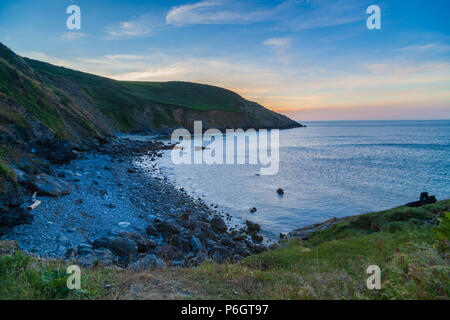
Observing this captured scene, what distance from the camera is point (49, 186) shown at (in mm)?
15023

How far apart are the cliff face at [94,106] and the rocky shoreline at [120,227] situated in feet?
22.2

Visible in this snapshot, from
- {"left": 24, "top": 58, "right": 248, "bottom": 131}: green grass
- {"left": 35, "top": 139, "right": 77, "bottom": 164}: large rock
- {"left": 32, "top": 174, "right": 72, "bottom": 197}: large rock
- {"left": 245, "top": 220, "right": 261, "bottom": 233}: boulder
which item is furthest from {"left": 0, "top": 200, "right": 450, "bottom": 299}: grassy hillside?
{"left": 24, "top": 58, "right": 248, "bottom": 131}: green grass

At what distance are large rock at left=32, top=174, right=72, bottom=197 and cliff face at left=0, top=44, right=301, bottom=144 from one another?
5.37 m

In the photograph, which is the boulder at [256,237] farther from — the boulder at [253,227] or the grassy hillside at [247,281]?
the grassy hillside at [247,281]

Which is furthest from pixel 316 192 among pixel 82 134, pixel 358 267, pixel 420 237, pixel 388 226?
pixel 82 134

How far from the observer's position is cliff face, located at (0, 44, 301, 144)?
2434 centimetres

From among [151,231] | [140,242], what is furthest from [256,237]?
[140,242]

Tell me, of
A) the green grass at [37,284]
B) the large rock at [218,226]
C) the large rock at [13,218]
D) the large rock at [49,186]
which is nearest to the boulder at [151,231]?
the large rock at [218,226]

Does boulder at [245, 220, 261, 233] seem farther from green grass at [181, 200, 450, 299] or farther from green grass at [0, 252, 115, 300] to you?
green grass at [0, 252, 115, 300]

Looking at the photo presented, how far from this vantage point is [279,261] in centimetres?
763

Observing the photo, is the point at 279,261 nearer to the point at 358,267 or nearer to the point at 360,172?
the point at 358,267

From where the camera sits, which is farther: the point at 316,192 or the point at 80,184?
the point at 316,192

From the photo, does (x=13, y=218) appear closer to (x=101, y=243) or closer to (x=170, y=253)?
(x=101, y=243)
